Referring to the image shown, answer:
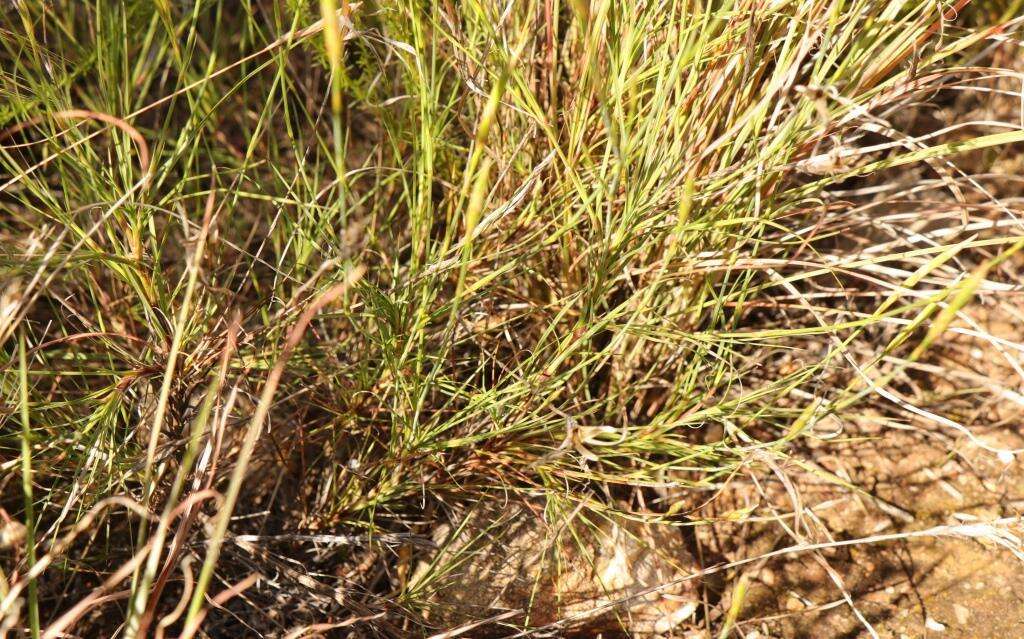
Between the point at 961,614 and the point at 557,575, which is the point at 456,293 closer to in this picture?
the point at 557,575

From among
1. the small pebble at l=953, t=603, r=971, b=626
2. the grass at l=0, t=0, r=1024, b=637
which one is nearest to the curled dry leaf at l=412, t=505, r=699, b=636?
the grass at l=0, t=0, r=1024, b=637

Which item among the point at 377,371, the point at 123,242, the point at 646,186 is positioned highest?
the point at 646,186

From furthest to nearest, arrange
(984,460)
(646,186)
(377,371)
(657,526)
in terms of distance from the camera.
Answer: (984,460)
(657,526)
(377,371)
(646,186)

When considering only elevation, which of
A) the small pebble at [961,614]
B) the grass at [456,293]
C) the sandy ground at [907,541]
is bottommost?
the small pebble at [961,614]

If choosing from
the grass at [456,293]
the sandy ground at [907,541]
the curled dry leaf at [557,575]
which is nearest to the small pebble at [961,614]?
the sandy ground at [907,541]

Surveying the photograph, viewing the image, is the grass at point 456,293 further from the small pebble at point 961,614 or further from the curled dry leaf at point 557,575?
the small pebble at point 961,614

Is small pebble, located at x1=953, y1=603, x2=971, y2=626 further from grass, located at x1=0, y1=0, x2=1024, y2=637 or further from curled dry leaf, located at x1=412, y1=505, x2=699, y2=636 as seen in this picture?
curled dry leaf, located at x1=412, y1=505, x2=699, y2=636

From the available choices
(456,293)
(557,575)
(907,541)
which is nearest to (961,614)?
(907,541)

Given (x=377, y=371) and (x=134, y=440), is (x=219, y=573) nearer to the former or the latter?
(x=134, y=440)

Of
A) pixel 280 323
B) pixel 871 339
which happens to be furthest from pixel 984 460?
pixel 280 323
